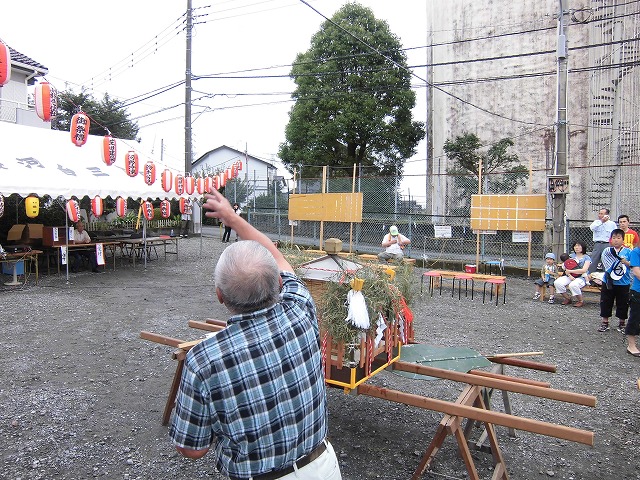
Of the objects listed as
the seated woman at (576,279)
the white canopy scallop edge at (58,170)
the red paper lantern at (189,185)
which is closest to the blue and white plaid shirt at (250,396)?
the seated woman at (576,279)

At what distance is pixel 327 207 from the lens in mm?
13961

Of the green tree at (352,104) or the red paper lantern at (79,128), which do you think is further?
the green tree at (352,104)

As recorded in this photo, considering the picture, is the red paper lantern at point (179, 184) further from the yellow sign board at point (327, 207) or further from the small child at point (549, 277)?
the small child at point (549, 277)

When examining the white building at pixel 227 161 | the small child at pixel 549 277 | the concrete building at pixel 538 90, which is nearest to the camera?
the small child at pixel 549 277

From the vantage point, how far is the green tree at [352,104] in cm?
2027

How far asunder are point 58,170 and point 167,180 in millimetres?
2564

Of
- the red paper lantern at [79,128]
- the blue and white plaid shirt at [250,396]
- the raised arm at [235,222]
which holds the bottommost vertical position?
the blue and white plaid shirt at [250,396]

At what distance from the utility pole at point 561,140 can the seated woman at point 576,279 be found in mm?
1062

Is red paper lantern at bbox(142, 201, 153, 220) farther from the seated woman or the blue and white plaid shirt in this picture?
the blue and white plaid shirt

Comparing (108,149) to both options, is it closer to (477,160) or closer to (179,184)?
(179,184)

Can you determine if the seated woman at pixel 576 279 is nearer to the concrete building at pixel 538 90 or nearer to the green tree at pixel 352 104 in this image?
the concrete building at pixel 538 90

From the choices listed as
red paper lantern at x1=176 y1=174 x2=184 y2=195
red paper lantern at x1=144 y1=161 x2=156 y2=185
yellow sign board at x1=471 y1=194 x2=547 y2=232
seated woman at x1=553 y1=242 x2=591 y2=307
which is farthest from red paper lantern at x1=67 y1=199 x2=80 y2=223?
seated woman at x1=553 y1=242 x2=591 y2=307

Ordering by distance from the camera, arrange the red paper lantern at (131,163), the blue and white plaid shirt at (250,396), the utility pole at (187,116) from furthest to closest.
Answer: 1. the utility pole at (187,116)
2. the red paper lantern at (131,163)
3. the blue and white plaid shirt at (250,396)

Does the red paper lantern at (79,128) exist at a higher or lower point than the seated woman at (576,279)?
higher
